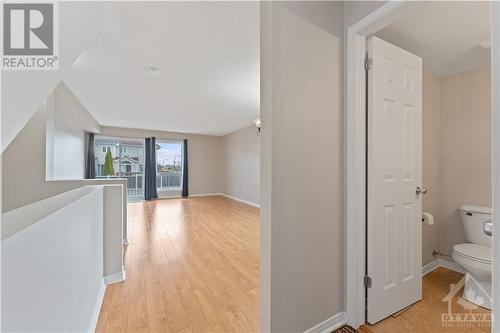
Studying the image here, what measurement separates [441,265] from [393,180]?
1673mm

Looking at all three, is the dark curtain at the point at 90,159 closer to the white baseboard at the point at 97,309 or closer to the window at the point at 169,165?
the window at the point at 169,165

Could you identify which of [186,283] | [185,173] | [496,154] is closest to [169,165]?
[185,173]

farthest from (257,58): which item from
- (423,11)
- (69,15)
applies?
(69,15)

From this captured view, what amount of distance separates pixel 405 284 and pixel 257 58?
8.61ft

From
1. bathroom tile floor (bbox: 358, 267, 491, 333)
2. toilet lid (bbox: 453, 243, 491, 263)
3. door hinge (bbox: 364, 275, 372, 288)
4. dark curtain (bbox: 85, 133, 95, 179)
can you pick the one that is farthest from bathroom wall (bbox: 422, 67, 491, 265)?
dark curtain (bbox: 85, 133, 95, 179)

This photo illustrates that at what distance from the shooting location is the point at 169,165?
775cm

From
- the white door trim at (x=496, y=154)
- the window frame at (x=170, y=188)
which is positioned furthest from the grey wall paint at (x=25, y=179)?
the window frame at (x=170, y=188)

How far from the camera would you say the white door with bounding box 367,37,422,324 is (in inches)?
58.9

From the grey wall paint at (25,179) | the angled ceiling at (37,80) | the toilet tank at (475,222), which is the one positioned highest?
the angled ceiling at (37,80)

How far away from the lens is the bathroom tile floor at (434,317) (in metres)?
1.47

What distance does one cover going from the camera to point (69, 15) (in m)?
1.15

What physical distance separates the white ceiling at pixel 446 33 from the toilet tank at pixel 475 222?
150 cm

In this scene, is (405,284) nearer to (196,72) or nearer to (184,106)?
(196,72)

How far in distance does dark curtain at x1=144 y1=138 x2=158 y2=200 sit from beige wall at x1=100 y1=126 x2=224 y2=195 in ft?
1.52
